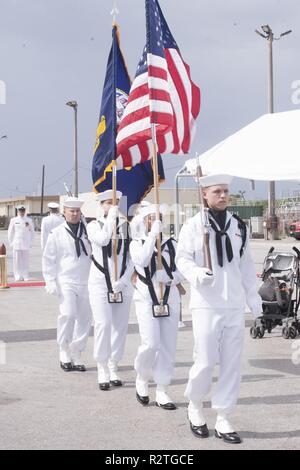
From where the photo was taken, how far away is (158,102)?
7441mm

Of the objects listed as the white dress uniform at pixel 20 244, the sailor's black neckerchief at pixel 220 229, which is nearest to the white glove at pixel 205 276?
the sailor's black neckerchief at pixel 220 229

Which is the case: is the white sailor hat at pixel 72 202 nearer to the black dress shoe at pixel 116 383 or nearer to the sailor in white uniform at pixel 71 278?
the sailor in white uniform at pixel 71 278

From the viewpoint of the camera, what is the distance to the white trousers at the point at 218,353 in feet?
17.6

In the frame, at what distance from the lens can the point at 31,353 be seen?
8.88 meters

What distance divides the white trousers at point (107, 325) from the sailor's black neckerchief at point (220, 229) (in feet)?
6.40

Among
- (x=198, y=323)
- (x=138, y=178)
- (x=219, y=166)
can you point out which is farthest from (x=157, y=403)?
(x=219, y=166)

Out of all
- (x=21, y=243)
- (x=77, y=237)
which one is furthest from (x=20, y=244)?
(x=77, y=237)

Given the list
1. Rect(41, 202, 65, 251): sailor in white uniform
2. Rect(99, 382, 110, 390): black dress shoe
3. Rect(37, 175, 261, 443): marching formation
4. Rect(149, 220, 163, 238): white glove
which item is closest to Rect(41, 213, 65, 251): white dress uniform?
Rect(41, 202, 65, 251): sailor in white uniform

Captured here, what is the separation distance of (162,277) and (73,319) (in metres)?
1.92

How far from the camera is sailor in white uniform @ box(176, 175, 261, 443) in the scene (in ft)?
17.6

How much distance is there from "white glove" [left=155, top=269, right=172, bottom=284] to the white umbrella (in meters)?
3.62

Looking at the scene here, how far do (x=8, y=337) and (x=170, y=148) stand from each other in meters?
3.74

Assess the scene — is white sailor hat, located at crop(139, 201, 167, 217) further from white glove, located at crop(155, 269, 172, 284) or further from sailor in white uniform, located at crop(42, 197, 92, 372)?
sailor in white uniform, located at crop(42, 197, 92, 372)
